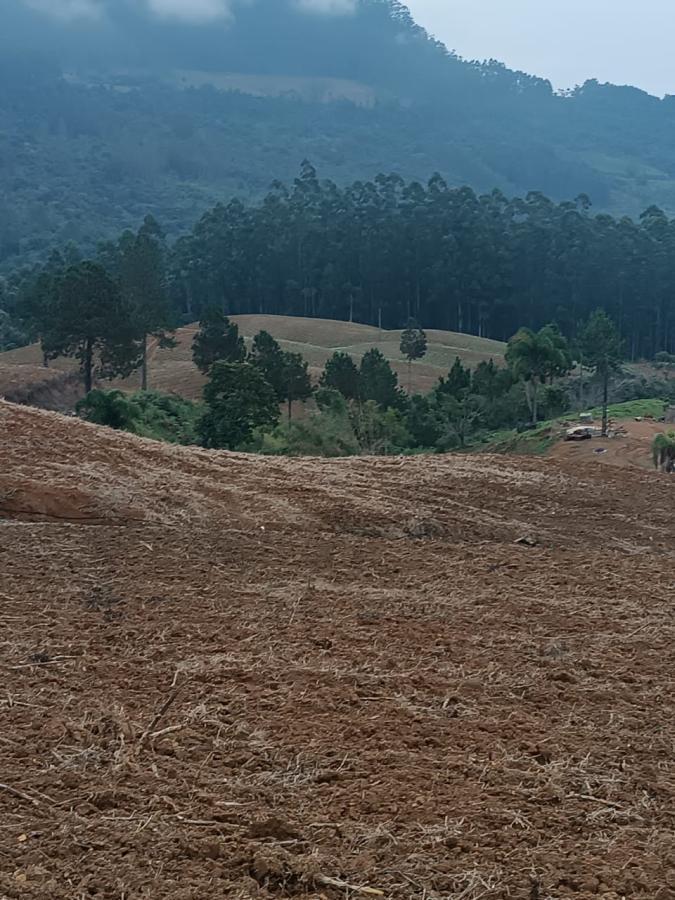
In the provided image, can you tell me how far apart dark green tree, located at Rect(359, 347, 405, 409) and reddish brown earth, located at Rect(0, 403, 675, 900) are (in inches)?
993

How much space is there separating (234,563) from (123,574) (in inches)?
30.1

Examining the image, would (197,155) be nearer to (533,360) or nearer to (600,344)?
(600,344)

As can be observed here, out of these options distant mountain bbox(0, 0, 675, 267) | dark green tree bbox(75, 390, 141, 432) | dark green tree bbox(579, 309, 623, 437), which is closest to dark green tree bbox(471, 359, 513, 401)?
dark green tree bbox(579, 309, 623, 437)

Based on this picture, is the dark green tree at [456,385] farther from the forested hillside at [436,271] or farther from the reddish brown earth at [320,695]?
the reddish brown earth at [320,695]

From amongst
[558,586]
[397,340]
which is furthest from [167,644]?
[397,340]

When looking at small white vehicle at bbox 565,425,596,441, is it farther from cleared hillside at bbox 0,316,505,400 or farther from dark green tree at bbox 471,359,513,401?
cleared hillside at bbox 0,316,505,400

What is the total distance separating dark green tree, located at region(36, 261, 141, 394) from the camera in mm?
29891

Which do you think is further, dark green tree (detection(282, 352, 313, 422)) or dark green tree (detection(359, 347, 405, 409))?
dark green tree (detection(359, 347, 405, 409))

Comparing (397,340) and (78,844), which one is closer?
(78,844)

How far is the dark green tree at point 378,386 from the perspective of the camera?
1300 inches

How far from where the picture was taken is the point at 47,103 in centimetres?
16738

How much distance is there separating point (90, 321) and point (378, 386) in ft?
33.0

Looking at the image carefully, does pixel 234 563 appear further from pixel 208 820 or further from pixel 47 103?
pixel 47 103

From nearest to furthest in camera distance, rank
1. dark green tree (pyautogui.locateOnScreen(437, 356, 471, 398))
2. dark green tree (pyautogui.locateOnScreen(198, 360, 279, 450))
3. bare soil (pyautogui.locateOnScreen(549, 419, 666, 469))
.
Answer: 1. bare soil (pyautogui.locateOnScreen(549, 419, 666, 469))
2. dark green tree (pyautogui.locateOnScreen(198, 360, 279, 450))
3. dark green tree (pyautogui.locateOnScreen(437, 356, 471, 398))
